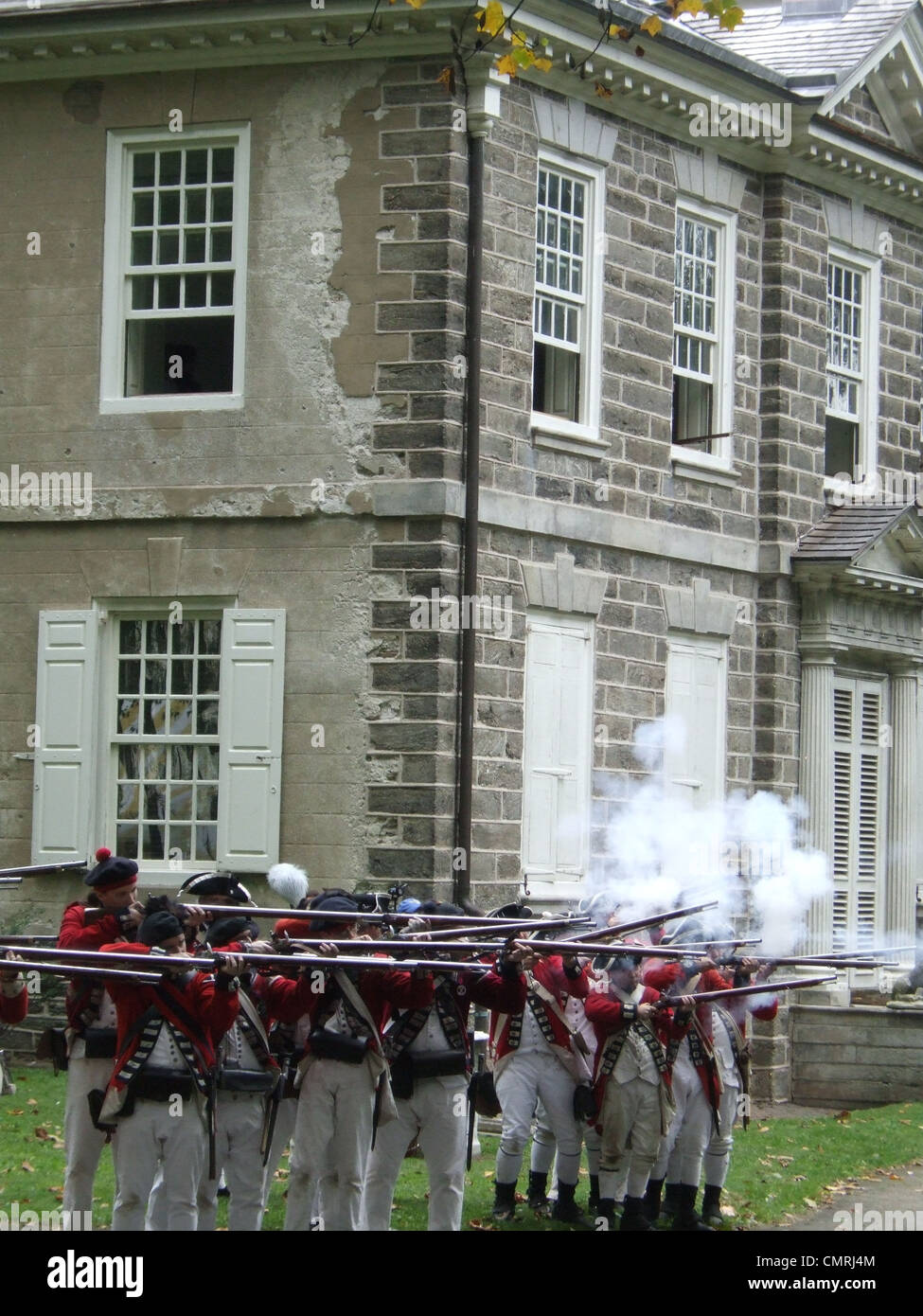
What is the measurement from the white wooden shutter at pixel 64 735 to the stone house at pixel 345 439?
1.2 inches

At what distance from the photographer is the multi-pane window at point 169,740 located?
17891 mm

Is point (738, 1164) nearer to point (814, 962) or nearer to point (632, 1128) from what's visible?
point (632, 1128)

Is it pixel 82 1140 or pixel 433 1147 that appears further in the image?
pixel 433 1147

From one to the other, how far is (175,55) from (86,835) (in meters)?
6.41

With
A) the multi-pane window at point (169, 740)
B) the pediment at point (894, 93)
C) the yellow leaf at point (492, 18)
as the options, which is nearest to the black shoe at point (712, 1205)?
the multi-pane window at point (169, 740)

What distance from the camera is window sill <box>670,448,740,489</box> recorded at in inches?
791

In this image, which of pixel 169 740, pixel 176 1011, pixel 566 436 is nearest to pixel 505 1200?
pixel 176 1011

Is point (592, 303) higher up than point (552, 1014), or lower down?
higher up

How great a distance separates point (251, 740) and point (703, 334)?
6193 millimetres

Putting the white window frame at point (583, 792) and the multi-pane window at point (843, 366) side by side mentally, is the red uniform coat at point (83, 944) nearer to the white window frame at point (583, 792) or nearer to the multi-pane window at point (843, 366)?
the white window frame at point (583, 792)

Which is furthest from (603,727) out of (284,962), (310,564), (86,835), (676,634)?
(284,962)

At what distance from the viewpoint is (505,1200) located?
13461 mm

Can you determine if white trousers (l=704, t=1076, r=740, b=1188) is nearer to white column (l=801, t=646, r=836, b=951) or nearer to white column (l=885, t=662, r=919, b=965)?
white column (l=801, t=646, r=836, b=951)

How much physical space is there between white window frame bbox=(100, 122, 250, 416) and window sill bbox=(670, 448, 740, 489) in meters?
4.35
